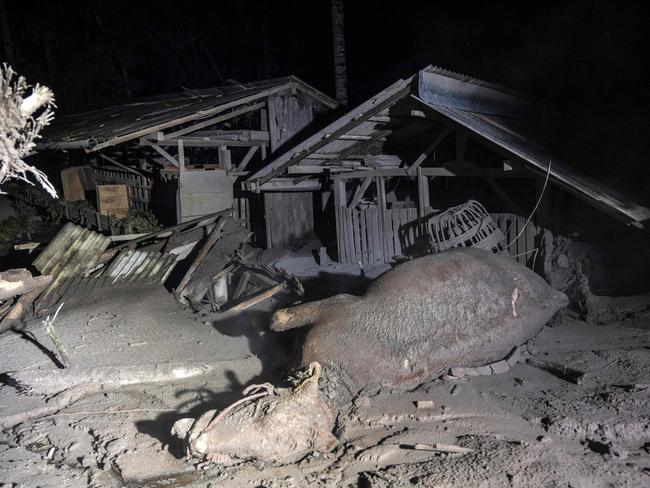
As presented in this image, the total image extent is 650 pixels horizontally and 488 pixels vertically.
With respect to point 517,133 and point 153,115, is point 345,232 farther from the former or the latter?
point 153,115

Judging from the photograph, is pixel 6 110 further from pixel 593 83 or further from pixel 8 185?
pixel 8 185

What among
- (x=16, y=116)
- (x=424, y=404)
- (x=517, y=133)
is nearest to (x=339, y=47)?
(x=517, y=133)

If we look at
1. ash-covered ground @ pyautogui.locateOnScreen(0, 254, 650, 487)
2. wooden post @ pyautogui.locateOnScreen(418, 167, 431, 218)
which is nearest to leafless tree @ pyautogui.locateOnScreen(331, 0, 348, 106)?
wooden post @ pyautogui.locateOnScreen(418, 167, 431, 218)

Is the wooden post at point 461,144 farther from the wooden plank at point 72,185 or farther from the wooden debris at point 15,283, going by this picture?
the wooden plank at point 72,185

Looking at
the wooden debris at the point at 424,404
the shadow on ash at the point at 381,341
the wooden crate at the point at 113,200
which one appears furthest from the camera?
the wooden crate at the point at 113,200

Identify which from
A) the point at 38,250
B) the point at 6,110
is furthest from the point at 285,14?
the point at 6,110

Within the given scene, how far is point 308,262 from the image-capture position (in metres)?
10.5

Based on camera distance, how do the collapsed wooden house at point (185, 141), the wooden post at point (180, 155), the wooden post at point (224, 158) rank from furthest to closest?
the wooden post at point (224, 158)
the wooden post at point (180, 155)
the collapsed wooden house at point (185, 141)

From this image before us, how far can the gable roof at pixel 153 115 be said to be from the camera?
392 inches

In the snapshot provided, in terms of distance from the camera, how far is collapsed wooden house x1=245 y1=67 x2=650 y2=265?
6.53 meters

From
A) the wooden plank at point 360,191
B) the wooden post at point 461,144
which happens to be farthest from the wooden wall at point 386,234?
the wooden post at point 461,144

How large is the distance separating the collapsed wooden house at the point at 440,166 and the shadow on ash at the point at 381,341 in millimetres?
1512

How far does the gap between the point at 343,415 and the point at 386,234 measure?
5223 mm

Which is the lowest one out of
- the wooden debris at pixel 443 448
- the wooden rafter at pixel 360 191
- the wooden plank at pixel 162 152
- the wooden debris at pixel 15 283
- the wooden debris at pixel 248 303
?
the wooden debris at pixel 248 303
